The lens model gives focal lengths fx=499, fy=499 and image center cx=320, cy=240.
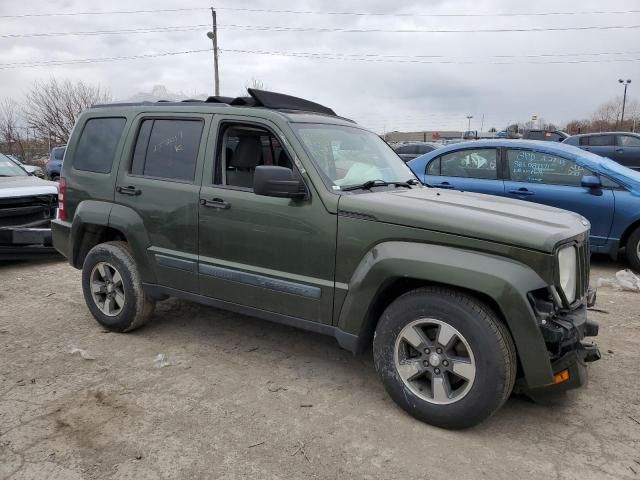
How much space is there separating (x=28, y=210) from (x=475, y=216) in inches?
251

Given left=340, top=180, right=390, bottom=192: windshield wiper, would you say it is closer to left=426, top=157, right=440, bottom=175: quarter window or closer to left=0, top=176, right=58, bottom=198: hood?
left=426, top=157, right=440, bottom=175: quarter window

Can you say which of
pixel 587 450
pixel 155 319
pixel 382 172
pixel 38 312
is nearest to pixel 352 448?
pixel 587 450

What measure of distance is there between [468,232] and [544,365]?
0.82 meters

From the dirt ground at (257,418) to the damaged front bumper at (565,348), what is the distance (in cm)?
34

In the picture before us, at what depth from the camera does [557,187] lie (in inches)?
254

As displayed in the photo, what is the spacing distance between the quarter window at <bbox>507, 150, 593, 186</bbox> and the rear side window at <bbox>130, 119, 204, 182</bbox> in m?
4.58

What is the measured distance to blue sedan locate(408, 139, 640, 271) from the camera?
6105mm

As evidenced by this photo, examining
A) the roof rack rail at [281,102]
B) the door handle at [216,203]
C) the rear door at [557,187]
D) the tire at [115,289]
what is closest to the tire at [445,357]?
the door handle at [216,203]

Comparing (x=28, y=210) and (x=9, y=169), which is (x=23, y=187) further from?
(x=9, y=169)

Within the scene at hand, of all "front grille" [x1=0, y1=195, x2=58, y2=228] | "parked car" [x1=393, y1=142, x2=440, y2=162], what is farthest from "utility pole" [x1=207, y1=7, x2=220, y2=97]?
"front grille" [x1=0, y1=195, x2=58, y2=228]

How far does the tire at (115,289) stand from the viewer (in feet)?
14.1

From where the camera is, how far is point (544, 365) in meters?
2.71

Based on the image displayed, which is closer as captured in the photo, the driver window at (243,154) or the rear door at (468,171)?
the driver window at (243,154)

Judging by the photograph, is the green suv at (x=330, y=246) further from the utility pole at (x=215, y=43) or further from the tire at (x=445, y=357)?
the utility pole at (x=215, y=43)
